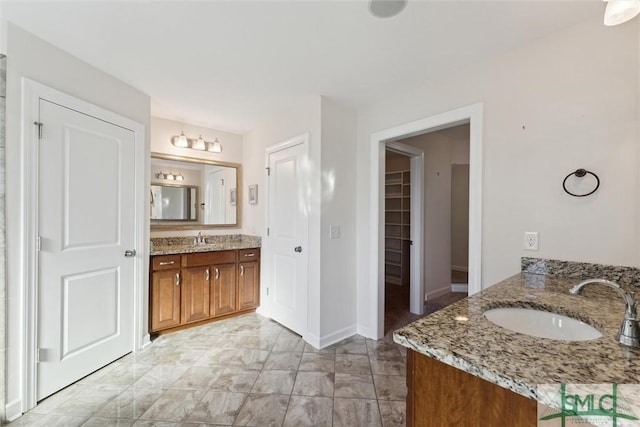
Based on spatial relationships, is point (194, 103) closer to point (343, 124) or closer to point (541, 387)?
point (343, 124)

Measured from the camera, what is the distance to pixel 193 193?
135 inches

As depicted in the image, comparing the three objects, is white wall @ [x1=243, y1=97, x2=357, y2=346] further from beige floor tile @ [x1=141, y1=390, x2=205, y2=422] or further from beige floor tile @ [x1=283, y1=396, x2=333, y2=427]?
beige floor tile @ [x1=141, y1=390, x2=205, y2=422]

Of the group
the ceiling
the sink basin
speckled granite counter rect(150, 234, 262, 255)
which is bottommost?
the sink basin

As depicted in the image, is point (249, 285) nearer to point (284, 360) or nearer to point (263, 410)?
point (284, 360)

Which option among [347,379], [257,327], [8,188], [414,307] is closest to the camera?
[8,188]

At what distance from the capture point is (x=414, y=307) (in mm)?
3301

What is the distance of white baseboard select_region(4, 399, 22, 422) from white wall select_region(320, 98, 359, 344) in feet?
6.69

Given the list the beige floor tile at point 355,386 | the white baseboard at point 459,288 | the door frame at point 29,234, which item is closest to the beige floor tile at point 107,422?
the door frame at point 29,234

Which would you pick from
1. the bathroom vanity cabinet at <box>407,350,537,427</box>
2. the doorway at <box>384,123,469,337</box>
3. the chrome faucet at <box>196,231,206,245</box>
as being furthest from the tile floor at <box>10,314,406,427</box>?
the chrome faucet at <box>196,231,206,245</box>

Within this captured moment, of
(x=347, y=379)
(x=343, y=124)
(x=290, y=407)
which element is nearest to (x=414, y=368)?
(x=290, y=407)

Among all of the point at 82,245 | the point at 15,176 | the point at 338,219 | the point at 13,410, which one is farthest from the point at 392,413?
the point at 15,176

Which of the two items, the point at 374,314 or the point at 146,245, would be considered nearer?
the point at 146,245

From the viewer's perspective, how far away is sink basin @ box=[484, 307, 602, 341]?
1021mm

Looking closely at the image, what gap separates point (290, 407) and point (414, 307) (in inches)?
81.4
